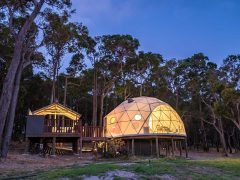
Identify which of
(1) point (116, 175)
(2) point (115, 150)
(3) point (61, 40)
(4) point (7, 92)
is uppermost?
(3) point (61, 40)

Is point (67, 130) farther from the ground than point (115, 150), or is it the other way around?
point (67, 130)

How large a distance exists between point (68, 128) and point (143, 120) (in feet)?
20.3

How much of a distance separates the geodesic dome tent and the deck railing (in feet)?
7.58

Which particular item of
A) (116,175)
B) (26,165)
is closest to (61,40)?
(26,165)

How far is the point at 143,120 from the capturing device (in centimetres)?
2569

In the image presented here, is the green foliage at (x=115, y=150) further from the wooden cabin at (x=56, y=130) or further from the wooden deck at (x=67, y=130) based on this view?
the wooden deck at (x=67, y=130)

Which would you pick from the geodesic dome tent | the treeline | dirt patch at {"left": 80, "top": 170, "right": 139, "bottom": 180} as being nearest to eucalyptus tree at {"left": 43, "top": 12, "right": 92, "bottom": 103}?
the treeline

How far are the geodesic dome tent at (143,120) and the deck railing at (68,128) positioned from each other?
2.31 m

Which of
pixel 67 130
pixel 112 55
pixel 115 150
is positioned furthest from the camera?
pixel 112 55

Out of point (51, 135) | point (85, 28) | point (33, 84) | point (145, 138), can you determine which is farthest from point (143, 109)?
point (33, 84)

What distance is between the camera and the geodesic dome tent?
2517 cm

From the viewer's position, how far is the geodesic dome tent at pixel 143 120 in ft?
82.6

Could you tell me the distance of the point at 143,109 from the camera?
26781 mm

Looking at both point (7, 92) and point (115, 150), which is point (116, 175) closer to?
point (7, 92)
